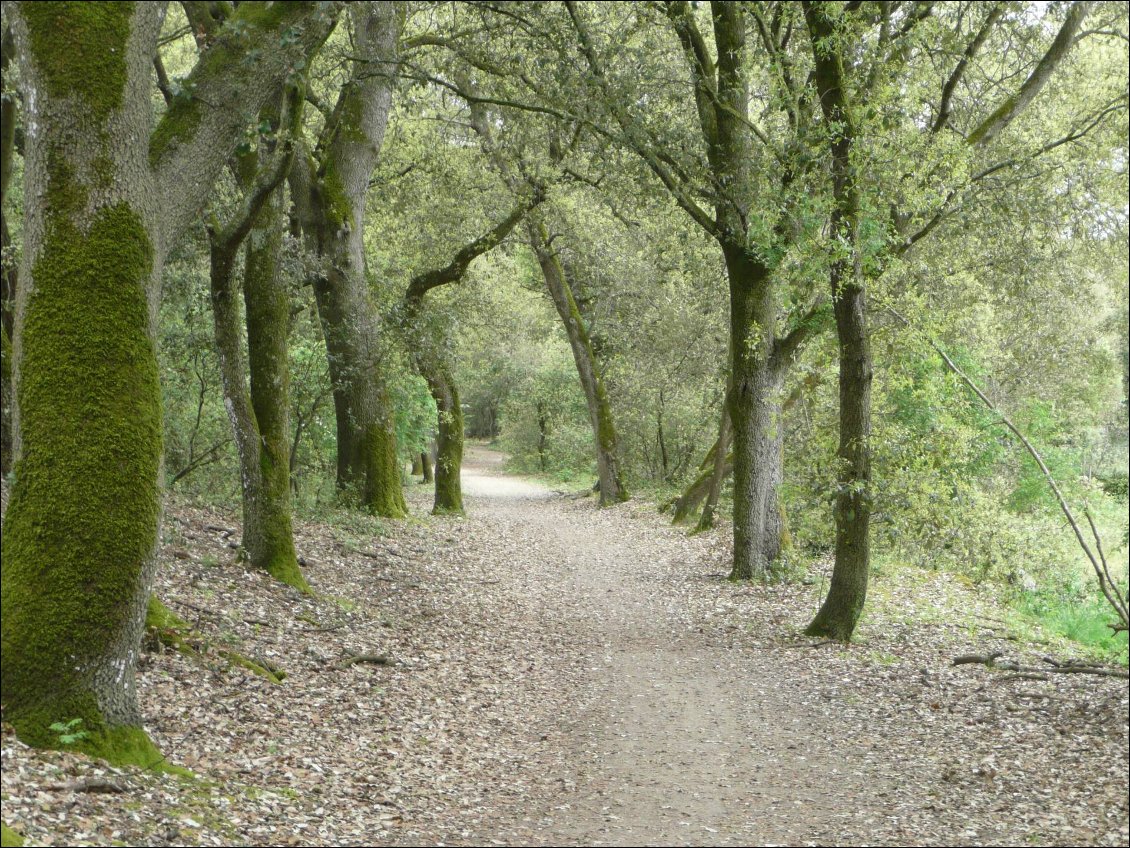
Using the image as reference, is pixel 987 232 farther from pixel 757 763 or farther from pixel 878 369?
pixel 757 763

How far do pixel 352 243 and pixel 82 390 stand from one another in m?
11.6

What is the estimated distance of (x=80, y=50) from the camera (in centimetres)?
543

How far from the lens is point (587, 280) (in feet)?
93.6

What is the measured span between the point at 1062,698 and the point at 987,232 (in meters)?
7.83

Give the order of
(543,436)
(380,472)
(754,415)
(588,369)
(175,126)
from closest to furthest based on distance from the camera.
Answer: (175,126) < (754,415) < (380,472) < (588,369) < (543,436)

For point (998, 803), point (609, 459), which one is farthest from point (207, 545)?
point (609, 459)

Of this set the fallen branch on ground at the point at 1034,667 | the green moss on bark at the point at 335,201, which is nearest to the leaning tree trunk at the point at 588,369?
the green moss on bark at the point at 335,201

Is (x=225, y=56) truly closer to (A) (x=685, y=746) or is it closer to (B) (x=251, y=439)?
(B) (x=251, y=439)

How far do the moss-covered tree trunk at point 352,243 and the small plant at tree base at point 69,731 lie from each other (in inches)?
427

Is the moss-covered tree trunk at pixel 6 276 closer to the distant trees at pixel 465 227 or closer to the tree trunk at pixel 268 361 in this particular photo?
the distant trees at pixel 465 227

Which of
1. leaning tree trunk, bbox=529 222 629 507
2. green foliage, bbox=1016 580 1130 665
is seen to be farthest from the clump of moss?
leaning tree trunk, bbox=529 222 629 507

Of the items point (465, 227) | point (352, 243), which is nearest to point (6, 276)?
point (352, 243)

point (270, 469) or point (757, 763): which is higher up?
point (270, 469)

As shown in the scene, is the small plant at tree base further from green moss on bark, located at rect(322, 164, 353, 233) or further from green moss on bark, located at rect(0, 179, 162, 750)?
green moss on bark, located at rect(322, 164, 353, 233)
